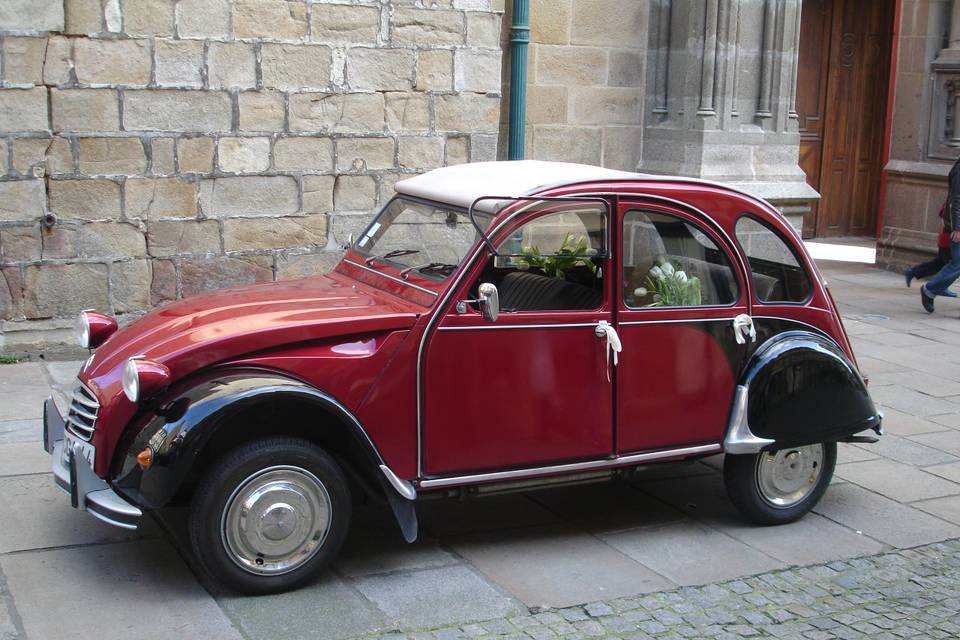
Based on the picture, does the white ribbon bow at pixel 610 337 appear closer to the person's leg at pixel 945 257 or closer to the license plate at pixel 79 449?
the license plate at pixel 79 449

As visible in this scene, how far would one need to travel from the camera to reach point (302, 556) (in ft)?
15.8

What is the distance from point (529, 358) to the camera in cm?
518

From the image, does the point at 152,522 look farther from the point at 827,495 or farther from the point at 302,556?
the point at 827,495

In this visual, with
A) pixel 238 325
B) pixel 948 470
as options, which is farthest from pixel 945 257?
pixel 238 325

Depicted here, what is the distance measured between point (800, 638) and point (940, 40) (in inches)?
451

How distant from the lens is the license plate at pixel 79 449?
4754 mm

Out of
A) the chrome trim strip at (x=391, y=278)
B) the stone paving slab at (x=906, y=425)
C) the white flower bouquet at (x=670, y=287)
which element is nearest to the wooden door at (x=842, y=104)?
the stone paving slab at (x=906, y=425)

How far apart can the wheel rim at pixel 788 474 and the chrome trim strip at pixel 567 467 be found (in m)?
0.33

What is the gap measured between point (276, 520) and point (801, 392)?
8.67 feet

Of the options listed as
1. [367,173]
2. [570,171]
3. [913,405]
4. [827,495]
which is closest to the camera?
[570,171]

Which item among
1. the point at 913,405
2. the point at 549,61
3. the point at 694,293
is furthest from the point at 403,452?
the point at 549,61

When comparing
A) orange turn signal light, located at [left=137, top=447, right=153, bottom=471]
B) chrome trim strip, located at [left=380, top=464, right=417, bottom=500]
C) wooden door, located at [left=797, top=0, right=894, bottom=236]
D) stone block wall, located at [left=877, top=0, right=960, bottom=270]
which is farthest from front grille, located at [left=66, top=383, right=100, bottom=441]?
wooden door, located at [left=797, top=0, right=894, bottom=236]

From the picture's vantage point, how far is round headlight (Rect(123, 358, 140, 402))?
455 cm

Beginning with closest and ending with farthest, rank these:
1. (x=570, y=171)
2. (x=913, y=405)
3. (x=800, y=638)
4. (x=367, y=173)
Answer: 1. (x=800, y=638)
2. (x=570, y=171)
3. (x=913, y=405)
4. (x=367, y=173)
